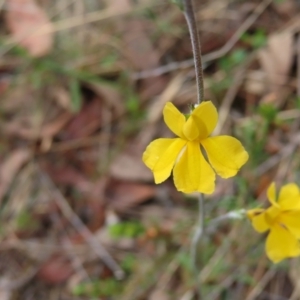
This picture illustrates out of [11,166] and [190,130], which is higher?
[190,130]

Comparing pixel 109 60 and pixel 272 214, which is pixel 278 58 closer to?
pixel 109 60

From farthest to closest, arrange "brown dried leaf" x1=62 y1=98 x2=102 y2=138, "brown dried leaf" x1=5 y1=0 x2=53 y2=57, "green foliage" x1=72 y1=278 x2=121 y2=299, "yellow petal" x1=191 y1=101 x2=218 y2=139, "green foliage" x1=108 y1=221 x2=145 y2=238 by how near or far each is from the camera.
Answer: "brown dried leaf" x1=5 y1=0 x2=53 y2=57 < "brown dried leaf" x1=62 y1=98 x2=102 y2=138 < "green foliage" x1=72 y1=278 x2=121 y2=299 < "green foliage" x1=108 y1=221 x2=145 y2=238 < "yellow petal" x1=191 y1=101 x2=218 y2=139

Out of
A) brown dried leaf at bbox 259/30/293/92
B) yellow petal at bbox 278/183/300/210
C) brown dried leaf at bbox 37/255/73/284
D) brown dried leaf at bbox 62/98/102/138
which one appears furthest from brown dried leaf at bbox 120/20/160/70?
yellow petal at bbox 278/183/300/210

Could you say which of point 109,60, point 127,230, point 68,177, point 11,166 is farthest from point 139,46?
point 127,230

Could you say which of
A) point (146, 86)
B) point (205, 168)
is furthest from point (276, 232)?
point (146, 86)

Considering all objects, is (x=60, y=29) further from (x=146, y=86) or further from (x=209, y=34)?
(x=209, y=34)

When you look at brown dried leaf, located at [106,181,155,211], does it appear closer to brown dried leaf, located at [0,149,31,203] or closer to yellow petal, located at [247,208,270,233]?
brown dried leaf, located at [0,149,31,203]
